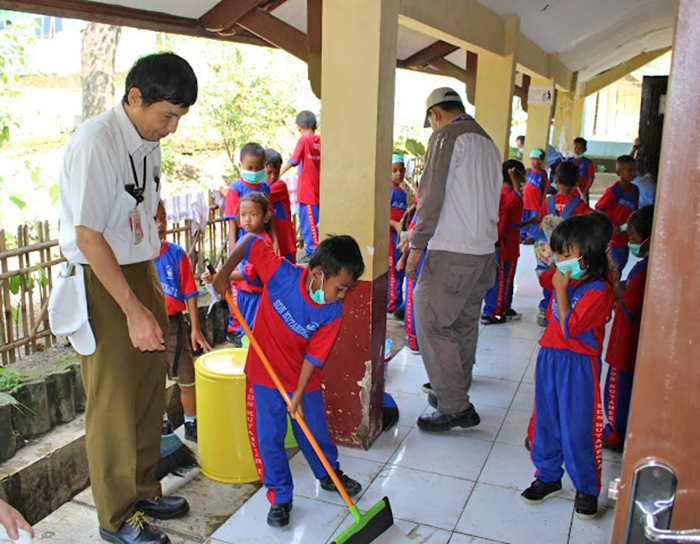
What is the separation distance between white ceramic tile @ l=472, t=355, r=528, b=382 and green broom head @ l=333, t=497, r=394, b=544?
2144mm

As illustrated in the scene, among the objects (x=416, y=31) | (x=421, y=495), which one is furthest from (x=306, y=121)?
(x=421, y=495)

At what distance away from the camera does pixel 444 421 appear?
3.83 m

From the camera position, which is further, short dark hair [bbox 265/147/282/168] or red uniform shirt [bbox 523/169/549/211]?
red uniform shirt [bbox 523/169/549/211]

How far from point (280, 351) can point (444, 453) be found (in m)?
1.32

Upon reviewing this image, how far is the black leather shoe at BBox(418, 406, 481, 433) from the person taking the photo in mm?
3824

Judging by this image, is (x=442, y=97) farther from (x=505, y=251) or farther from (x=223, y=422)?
(x=505, y=251)

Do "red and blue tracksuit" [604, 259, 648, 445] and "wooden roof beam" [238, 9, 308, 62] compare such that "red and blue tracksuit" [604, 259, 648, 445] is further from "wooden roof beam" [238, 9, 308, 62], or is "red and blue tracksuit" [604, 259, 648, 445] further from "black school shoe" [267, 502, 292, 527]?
"wooden roof beam" [238, 9, 308, 62]

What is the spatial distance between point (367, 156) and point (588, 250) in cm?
123

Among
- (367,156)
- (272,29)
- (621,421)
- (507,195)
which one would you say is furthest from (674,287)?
(507,195)

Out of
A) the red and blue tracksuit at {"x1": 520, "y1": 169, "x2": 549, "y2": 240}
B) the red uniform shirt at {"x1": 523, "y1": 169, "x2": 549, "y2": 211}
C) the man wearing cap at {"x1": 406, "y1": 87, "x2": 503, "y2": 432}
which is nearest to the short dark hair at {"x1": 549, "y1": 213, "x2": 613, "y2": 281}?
the man wearing cap at {"x1": 406, "y1": 87, "x2": 503, "y2": 432}

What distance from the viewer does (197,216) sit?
5785 millimetres

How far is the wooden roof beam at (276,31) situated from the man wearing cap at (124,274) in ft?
7.40

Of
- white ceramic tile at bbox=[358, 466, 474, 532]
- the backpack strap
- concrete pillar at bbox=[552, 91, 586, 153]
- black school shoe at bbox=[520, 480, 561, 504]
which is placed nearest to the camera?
white ceramic tile at bbox=[358, 466, 474, 532]

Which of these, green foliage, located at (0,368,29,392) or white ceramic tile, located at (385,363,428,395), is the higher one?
green foliage, located at (0,368,29,392)
